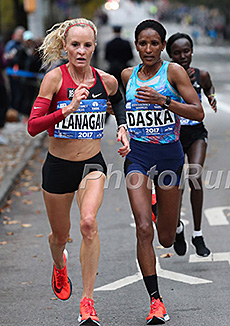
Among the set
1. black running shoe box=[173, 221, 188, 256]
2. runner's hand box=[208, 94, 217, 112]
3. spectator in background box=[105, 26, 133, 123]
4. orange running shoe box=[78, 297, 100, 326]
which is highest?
runner's hand box=[208, 94, 217, 112]

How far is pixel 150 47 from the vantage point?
580cm

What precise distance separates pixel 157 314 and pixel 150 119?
1.47 meters

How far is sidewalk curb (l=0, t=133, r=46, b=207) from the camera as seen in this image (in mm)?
10495

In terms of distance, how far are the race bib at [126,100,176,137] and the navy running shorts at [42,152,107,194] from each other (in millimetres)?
452

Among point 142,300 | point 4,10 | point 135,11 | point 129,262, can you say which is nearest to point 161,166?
point 142,300

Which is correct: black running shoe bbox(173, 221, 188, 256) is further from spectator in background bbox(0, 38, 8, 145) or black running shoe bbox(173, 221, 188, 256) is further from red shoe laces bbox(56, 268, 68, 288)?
spectator in background bbox(0, 38, 8, 145)

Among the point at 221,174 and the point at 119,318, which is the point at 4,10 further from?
the point at 119,318

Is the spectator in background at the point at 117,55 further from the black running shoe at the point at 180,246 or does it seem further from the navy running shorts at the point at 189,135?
the black running shoe at the point at 180,246

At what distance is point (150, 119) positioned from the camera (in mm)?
5859

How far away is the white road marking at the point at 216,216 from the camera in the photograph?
8.81 metres

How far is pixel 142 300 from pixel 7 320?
1097 millimetres

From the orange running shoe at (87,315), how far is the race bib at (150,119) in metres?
1.40

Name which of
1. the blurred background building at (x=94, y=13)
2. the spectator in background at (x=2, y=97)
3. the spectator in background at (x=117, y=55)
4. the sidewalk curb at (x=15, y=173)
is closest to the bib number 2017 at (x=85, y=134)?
the sidewalk curb at (x=15, y=173)

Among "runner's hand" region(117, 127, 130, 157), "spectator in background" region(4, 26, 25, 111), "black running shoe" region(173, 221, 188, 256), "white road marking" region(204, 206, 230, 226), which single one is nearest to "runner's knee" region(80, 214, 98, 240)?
"runner's hand" region(117, 127, 130, 157)
